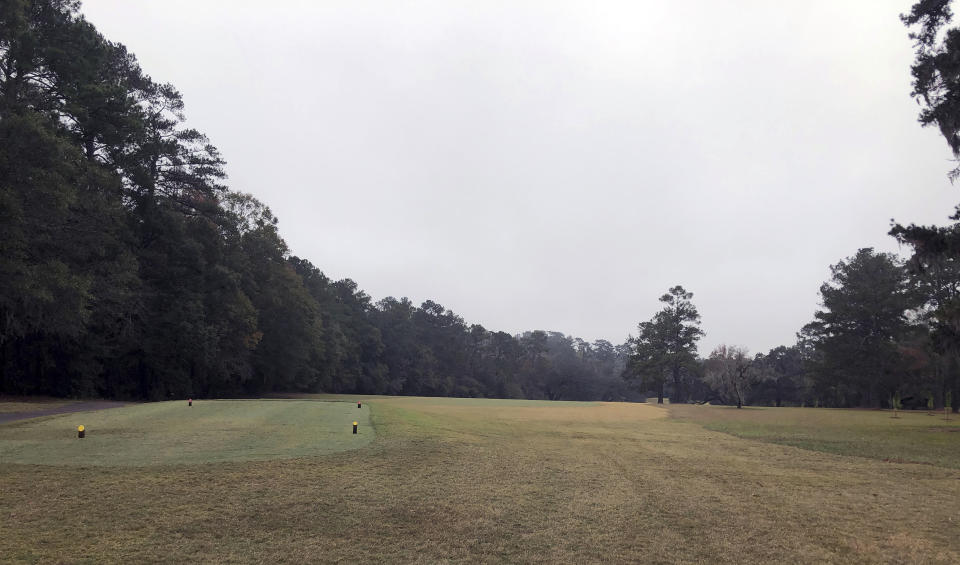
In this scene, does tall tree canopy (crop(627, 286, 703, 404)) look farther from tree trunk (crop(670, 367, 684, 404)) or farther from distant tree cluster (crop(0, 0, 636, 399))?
distant tree cluster (crop(0, 0, 636, 399))

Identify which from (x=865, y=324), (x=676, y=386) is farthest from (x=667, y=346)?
(x=865, y=324)

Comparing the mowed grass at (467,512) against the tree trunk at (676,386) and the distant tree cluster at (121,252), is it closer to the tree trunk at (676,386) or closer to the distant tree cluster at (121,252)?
the distant tree cluster at (121,252)

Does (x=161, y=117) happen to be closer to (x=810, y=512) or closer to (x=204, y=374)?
(x=204, y=374)

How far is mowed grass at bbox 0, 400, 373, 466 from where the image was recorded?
10.8 meters

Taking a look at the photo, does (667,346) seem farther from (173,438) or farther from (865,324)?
(173,438)

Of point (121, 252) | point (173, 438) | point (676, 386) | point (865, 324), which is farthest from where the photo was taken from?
point (676, 386)

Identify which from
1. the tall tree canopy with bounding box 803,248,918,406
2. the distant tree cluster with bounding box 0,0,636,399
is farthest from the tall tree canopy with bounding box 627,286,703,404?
the distant tree cluster with bounding box 0,0,636,399

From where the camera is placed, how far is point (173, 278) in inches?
1558

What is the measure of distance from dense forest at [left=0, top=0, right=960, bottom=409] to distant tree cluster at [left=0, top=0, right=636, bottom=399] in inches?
4.1

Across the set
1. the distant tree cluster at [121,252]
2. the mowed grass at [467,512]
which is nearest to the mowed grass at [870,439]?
the mowed grass at [467,512]

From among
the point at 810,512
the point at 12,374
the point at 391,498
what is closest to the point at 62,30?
the point at 12,374

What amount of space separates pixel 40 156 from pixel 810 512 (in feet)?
96.7

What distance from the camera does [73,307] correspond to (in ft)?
83.6

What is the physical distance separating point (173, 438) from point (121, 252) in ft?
81.1
